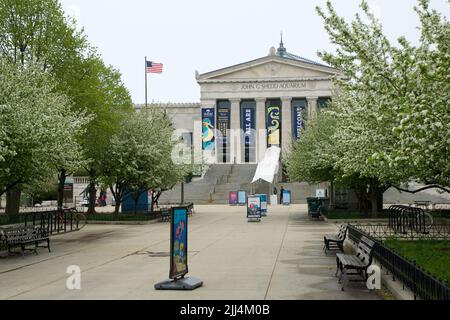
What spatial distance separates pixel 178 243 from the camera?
11.7 m

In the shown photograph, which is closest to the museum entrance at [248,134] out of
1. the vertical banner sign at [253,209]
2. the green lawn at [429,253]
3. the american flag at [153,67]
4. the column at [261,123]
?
the column at [261,123]

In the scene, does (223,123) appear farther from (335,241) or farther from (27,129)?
(335,241)

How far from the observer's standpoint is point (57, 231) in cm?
2580

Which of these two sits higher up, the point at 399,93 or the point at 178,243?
the point at 399,93

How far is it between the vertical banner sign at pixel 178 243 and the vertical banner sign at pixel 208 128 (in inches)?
2664

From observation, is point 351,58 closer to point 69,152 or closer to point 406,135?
point 406,135

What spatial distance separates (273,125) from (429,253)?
6693cm

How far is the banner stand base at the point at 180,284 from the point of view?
36.9ft

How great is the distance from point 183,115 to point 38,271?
84583 millimetres

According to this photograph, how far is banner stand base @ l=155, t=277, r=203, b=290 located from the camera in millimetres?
11258

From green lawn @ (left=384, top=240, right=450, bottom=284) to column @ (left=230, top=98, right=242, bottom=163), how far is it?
64.7 metres

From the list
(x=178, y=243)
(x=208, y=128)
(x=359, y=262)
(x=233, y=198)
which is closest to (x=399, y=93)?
(x=359, y=262)
